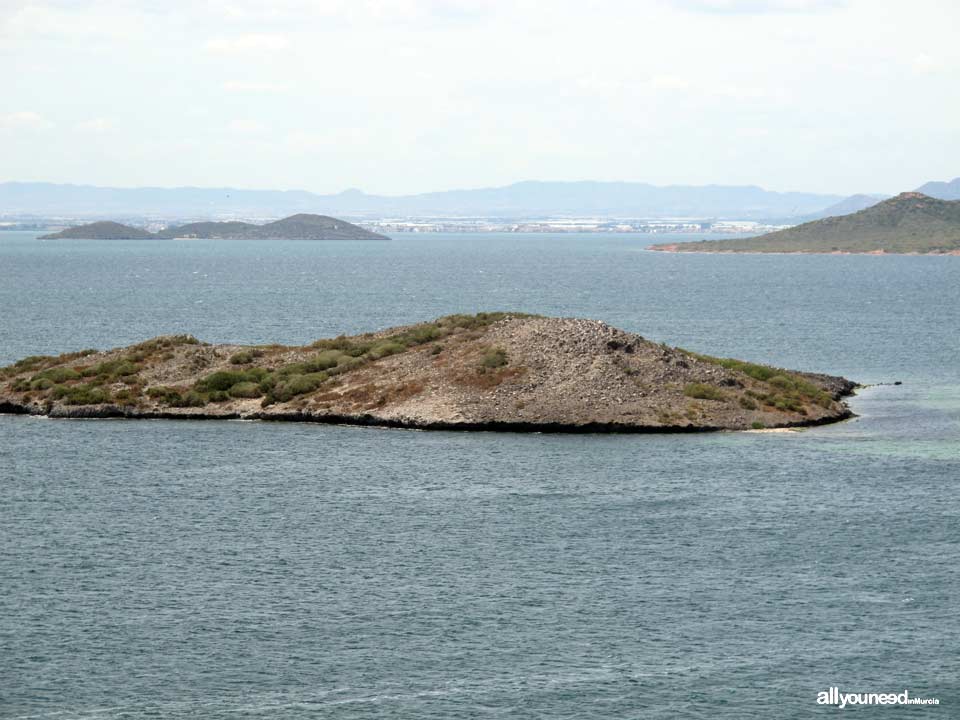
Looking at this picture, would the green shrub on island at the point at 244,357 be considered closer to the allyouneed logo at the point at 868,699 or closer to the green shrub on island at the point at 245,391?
the green shrub on island at the point at 245,391

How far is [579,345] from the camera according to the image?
106688 millimetres

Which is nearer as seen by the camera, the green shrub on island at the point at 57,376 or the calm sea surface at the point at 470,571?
the calm sea surface at the point at 470,571

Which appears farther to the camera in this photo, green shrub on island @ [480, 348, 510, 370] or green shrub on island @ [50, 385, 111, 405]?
green shrub on island @ [50, 385, 111, 405]

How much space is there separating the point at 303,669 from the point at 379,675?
2655 millimetres

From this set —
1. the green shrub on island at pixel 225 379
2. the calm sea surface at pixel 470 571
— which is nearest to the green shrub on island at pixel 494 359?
the calm sea surface at pixel 470 571

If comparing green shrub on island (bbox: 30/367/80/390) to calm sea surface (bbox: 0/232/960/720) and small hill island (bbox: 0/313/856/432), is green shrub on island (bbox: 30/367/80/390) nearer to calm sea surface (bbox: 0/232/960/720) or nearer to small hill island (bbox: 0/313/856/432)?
small hill island (bbox: 0/313/856/432)

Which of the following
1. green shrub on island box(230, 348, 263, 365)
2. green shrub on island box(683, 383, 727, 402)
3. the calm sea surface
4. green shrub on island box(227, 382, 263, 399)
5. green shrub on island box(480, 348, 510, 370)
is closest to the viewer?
the calm sea surface

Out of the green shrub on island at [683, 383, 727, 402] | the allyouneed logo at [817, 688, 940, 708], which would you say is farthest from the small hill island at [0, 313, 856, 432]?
the allyouneed logo at [817, 688, 940, 708]

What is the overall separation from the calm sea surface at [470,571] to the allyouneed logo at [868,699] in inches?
20.7

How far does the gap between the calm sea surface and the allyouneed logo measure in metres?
0.52

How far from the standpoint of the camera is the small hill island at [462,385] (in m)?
99.0

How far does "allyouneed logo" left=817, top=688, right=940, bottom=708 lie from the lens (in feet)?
156

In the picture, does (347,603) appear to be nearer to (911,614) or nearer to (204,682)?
(204,682)

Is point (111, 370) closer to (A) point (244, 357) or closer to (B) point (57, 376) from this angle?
(B) point (57, 376)
